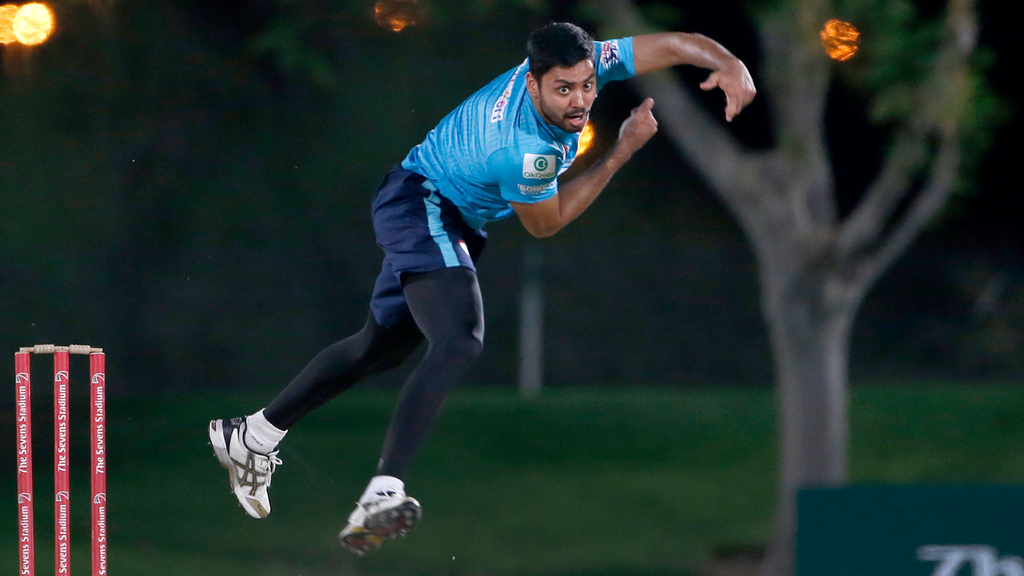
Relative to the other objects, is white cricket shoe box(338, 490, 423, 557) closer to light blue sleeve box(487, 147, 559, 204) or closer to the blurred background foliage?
light blue sleeve box(487, 147, 559, 204)

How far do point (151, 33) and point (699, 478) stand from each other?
14.0ft

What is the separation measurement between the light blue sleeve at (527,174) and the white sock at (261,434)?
1044 mm

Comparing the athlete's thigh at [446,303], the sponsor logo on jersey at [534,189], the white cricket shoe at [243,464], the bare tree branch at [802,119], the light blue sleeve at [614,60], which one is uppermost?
the bare tree branch at [802,119]

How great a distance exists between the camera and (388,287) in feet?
10.9

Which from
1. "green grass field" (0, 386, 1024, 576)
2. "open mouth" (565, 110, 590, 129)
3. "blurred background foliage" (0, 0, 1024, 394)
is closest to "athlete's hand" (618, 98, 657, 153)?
"open mouth" (565, 110, 590, 129)

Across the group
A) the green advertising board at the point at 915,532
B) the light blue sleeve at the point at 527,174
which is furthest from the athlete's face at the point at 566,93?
the green advertising board at the point at 915,532

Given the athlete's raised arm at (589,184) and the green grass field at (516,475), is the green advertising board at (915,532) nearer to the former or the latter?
the athlete's raised arm at (589,184)

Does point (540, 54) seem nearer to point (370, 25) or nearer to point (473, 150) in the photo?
point (473, 150)

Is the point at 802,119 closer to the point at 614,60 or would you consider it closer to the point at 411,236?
the point at 614,60

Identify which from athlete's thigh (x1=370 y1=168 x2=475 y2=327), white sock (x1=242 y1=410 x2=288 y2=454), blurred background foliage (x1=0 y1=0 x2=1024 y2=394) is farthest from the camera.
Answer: blurred background foliage (x1=0 y1=0 x2=1024 y2=394)

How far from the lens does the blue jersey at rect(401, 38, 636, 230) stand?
9.68 feet

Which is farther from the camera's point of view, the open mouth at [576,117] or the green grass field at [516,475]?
the green grass field at [516,475]

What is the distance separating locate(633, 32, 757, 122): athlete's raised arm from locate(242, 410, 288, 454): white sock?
4.79ft

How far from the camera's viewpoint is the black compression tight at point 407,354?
117 inches
